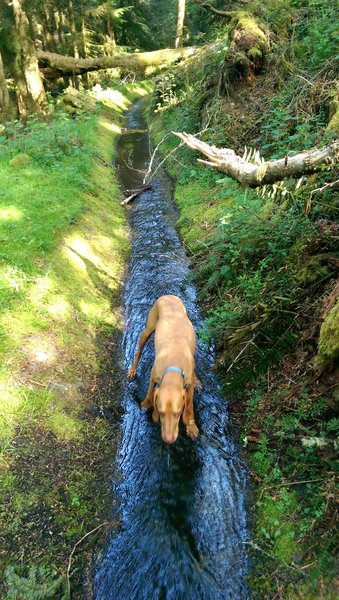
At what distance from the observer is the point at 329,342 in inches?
183

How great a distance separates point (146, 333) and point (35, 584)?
350 cm

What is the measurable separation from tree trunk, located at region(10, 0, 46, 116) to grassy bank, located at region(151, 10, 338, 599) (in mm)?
13811

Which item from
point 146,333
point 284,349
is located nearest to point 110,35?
point 146,333

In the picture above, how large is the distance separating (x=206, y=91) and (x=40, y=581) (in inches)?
578

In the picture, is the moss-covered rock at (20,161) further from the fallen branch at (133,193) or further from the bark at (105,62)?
the bark at (105,62)

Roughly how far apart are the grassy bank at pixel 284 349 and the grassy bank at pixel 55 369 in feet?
5.94

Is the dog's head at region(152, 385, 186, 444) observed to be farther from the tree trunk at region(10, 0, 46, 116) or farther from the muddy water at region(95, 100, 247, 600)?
the tree trunk at region(10, 0, 46, 116)

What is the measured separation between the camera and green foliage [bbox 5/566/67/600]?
384cm

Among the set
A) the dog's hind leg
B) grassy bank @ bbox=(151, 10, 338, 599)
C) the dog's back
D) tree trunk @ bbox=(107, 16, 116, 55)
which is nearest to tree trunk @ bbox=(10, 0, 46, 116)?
grassy bank @ bbox=(151, 10, 338, 599)

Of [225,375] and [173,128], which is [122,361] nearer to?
[225,375]

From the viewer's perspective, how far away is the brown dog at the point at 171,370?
4.75 metres

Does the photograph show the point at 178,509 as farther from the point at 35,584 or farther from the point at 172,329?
the point at 172,329

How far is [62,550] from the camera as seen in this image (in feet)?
14.4

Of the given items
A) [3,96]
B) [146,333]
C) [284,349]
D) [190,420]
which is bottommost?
[190,420]
